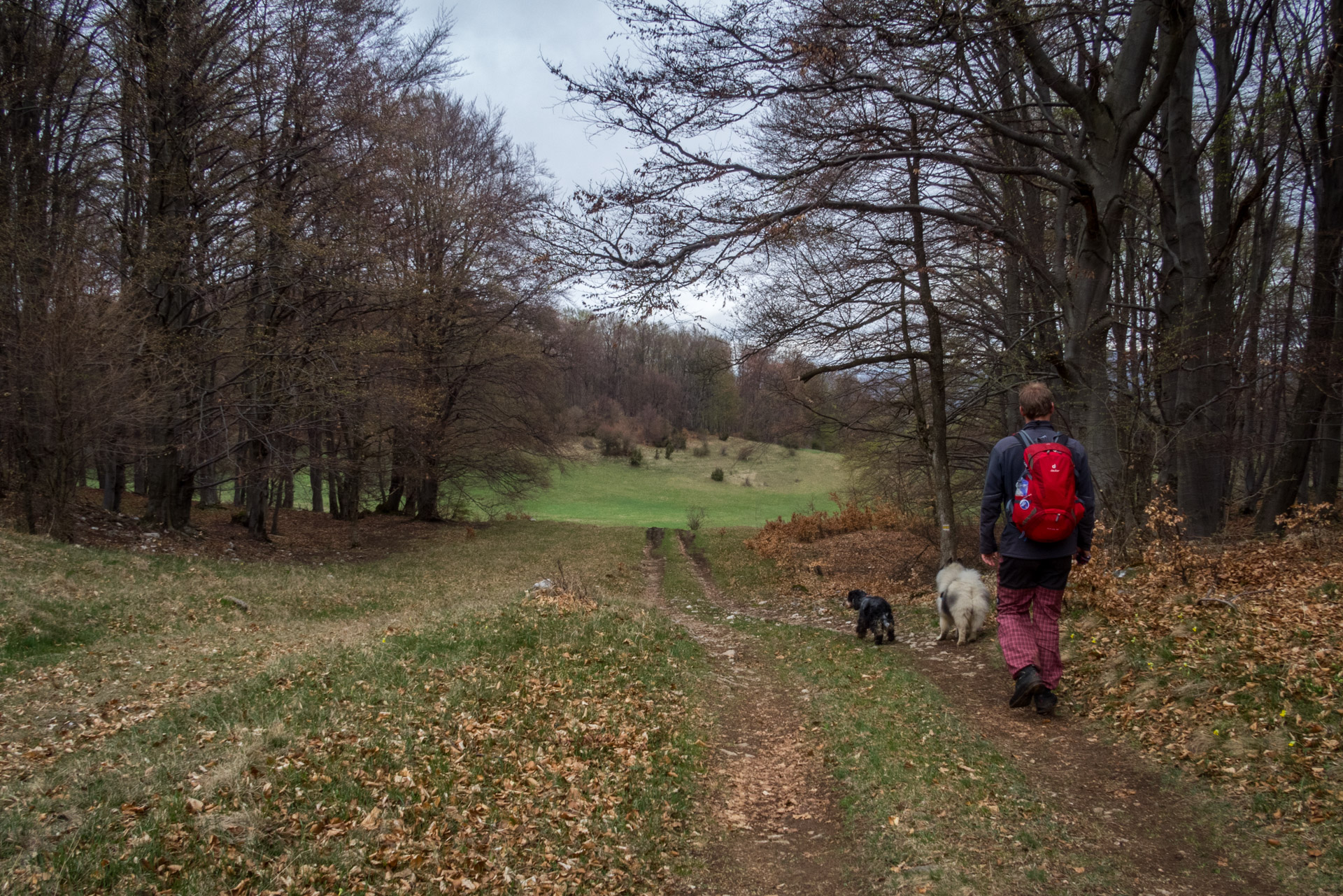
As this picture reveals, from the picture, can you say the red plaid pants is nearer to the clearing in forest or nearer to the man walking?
the man walking

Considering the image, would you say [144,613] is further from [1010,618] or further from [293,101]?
[293,101]

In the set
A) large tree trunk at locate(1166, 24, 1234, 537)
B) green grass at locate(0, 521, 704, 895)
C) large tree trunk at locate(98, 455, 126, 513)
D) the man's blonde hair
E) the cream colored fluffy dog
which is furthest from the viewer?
large tree trunk at locate(98, 455, 126, 513)

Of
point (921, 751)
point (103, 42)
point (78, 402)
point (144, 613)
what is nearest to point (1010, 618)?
point (921, 751)

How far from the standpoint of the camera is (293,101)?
19375 mm

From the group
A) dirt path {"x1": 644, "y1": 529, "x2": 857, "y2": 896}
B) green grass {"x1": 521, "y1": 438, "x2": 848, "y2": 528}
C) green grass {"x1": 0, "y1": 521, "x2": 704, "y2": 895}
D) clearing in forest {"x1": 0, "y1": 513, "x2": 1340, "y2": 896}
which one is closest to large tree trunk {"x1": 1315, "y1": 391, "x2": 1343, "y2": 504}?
clearing in forest {"x1": 0, "y1": 513, "x2": 1340, "y2": 896}

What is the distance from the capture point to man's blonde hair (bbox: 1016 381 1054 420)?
5.81 m

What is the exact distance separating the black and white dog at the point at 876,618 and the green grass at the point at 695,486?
3250 centimetres

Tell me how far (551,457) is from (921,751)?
28864 millimetres

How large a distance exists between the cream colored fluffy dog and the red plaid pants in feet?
9.82

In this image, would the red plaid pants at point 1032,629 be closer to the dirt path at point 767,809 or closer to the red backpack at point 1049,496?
the red backpack at point 1049,496

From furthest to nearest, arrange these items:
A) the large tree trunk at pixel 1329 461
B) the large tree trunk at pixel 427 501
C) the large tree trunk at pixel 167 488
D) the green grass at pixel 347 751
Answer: the large tree trunk at pixel 427 501 → the large tree trunk at pixel 167 488 → the large tree trunk at pixel 1329 461 → the green grass at pixel 347 751

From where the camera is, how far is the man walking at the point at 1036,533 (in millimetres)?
5512

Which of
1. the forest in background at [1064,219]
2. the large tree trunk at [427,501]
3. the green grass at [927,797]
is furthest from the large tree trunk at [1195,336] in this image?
the large tree trunk at [427,501]

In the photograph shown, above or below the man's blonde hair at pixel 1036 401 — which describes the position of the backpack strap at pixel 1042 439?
below
